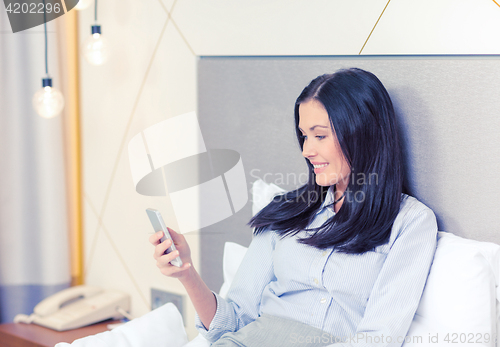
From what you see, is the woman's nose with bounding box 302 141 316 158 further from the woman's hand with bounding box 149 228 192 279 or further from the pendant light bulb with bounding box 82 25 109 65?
the pendant light bulb with bounding box 82 25 109 65

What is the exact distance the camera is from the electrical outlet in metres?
1.70

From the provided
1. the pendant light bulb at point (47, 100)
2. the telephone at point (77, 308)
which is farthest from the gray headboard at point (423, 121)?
the telephone at point (77, 308)

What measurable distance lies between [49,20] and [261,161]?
3.35ft

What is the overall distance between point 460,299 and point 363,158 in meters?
0.35

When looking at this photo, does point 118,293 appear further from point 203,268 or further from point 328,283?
point 328,283

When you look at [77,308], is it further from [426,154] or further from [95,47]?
[426,154]

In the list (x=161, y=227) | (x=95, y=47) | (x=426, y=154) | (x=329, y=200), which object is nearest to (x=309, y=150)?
(x=329, y=200)

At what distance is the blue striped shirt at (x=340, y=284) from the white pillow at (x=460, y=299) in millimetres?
38

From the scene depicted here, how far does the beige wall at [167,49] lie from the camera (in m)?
1.13

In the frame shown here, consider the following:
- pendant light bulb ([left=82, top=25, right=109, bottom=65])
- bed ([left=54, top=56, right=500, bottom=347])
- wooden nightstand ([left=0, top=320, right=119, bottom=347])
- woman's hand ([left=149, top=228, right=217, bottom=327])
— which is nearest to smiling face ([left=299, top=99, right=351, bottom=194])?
bed ([left=54, top=56, right=500, bottom=347])

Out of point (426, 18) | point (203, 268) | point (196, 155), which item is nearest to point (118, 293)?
point (203, 268)

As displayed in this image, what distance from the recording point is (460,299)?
3.04 ft

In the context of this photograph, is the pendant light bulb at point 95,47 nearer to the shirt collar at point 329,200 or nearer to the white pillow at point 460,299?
the shirt collar at point 329,200

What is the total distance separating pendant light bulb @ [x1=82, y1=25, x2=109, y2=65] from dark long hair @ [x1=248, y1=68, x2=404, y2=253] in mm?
832
